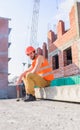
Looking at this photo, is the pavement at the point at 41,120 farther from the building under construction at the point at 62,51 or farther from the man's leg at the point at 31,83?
the building under construction at the point at 62,51

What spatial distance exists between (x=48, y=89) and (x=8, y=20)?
73.5 feet

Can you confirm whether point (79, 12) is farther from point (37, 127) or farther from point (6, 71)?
point (37, 127)

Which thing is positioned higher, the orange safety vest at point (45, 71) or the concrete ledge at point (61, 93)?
the orange safety vest at point (45, 71)

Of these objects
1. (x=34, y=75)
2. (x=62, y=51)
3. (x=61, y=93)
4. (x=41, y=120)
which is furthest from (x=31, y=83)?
(x=62, y=51)

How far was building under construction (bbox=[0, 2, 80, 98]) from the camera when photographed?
17.0 m

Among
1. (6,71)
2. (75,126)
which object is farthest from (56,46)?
(75,126)

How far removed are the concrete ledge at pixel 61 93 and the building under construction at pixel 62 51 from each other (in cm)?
248

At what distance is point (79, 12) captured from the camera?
1697cm

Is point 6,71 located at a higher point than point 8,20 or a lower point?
lower

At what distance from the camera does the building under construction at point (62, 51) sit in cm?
1697

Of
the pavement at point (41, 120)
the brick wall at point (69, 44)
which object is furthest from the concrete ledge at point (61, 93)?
the brick wall at point (69, 44)

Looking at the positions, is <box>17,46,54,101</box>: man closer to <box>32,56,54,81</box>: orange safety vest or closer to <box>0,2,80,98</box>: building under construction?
<box>32,56,54,81</box>: orange safety vest

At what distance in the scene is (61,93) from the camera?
6.92 meters

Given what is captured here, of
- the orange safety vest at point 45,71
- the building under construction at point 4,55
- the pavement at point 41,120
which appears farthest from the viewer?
the building under construction at point 4,55
